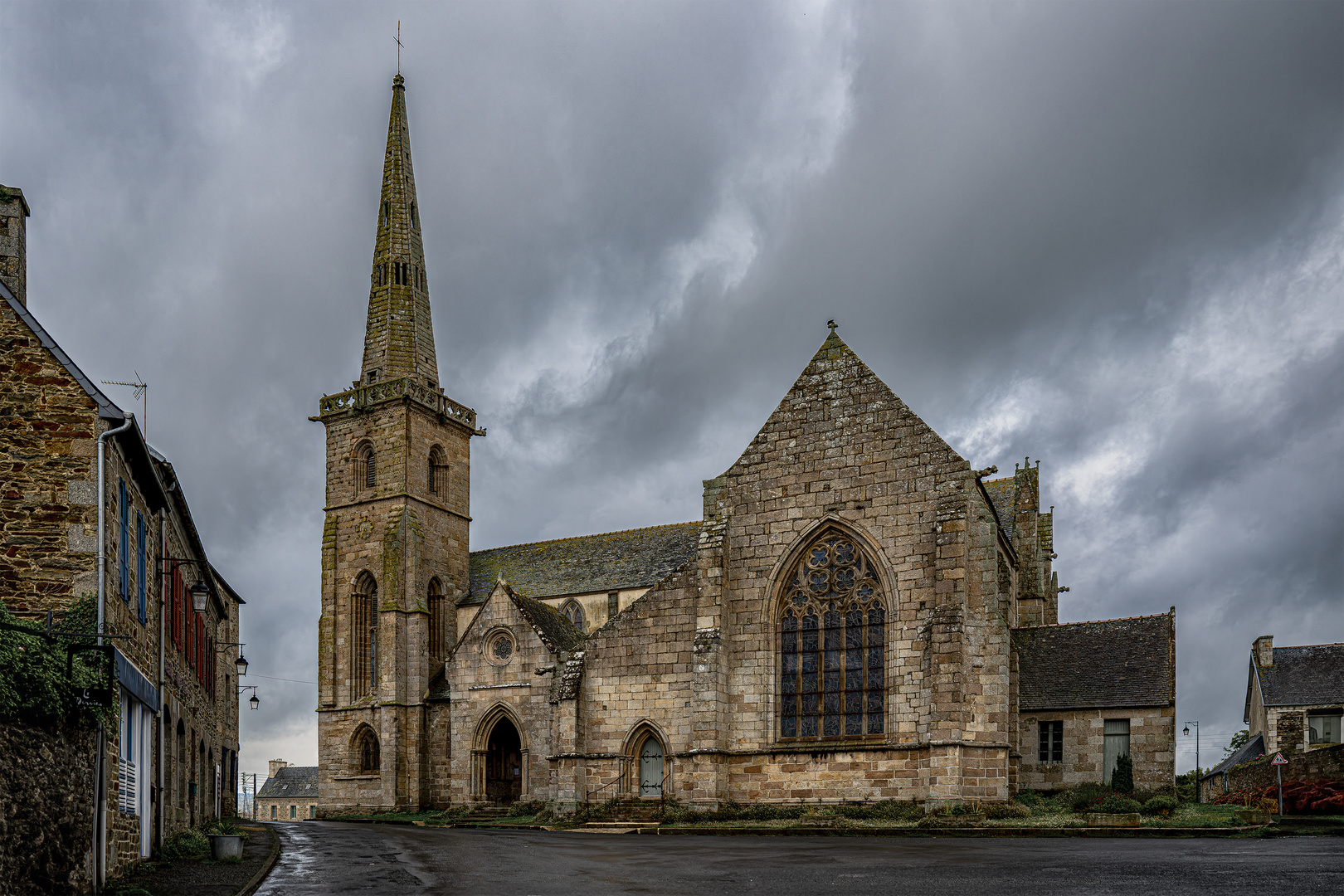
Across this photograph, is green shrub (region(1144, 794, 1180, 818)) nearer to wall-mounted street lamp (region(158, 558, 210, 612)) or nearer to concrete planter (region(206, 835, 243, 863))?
concrete planter (region(206, 835, 243, 863))

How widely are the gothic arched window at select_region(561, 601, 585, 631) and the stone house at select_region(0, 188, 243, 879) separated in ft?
75.7

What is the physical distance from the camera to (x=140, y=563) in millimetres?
15336

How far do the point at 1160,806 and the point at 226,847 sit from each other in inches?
691

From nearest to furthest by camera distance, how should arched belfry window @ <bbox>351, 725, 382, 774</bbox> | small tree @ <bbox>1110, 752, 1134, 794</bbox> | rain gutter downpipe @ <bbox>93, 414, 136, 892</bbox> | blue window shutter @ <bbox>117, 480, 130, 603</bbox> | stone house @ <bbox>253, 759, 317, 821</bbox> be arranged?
rain gutter downpipe @ <bbox>93, 414, 136, 892</bbox> → blue window shutter @ <bbox>117, 480, 130, 603</bbox> → small tree @ <bbox>1110, 752, 1134, 794</bbox> → arched belfry window @ <bbox>351, 725, 382, 774</bbox> → stone house @ <bbox>253, 759, 317, 821</bbox>

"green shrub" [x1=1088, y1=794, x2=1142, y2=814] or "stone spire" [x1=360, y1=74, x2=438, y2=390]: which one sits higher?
"stone spire" [x1=360, y1=74, x2=438, y2=390]

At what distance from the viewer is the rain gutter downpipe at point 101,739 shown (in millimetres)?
11797

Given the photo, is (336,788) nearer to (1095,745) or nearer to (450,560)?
(450,560)

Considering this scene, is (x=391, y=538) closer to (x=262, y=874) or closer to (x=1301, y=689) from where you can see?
(x=262, y=874)

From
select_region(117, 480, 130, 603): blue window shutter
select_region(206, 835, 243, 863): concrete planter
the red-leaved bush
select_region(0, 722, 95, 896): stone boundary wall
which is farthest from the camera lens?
the red-leaved bush

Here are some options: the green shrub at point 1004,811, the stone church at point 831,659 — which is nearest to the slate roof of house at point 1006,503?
the stone church at point 831,659

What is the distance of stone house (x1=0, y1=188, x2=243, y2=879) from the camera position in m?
12.4

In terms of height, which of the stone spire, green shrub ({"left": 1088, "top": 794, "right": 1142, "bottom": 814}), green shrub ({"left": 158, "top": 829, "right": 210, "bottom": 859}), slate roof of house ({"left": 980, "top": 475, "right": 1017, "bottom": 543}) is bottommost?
green shrub ({"left": 1088, "top": 794, "right": 1142, "bottom": 814})

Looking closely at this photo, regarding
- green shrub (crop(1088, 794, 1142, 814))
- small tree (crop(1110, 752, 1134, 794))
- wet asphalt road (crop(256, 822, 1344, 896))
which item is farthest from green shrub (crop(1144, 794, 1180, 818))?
wet asphalt road (crop(256, 822, 1344, 896))

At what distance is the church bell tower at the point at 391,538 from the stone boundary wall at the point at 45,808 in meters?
28.5
